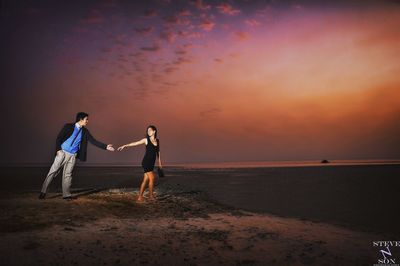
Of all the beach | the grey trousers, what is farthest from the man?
the beach

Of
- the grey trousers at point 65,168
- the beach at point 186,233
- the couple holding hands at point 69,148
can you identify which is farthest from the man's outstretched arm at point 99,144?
the beach at point 186,233

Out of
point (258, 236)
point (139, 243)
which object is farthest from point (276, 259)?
point (139, 243)

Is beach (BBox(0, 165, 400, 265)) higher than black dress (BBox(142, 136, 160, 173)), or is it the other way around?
black dress (BBox(142, 136, 160, 173))

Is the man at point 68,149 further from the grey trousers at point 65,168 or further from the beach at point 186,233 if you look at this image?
the beach at point 186,233

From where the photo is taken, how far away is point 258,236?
6.85 m

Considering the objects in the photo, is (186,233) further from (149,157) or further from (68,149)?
(68,149)

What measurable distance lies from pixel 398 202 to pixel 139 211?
10.6m

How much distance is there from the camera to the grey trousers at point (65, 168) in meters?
10.4

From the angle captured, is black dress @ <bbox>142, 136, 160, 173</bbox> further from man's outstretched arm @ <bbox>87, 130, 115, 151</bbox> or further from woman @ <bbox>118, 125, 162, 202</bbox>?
man's outstretched arm @ <bbox>87, 130, 115, 151</bbox>

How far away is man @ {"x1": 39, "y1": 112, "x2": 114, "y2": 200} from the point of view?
10414 mm

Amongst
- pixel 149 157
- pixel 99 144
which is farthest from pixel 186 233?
pixel 99 144

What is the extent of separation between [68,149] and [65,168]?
687 mm

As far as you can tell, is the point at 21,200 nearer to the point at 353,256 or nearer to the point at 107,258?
the point at 107,258

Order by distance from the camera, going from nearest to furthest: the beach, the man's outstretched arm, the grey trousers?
the beach < the grey trousers < the man's outstretched arm
